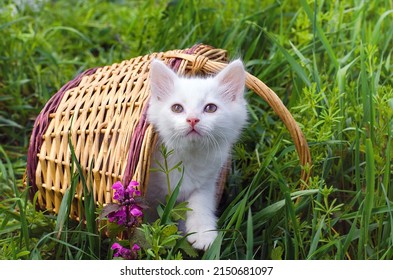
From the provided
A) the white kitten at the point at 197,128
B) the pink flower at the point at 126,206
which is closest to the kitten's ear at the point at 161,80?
the white kitten at the point at 197,128

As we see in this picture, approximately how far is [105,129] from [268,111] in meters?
1.19

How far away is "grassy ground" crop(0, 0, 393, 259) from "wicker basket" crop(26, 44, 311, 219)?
0.46 feet

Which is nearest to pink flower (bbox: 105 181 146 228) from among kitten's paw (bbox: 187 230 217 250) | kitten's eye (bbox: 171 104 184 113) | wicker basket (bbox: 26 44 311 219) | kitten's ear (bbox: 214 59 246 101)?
wicker basket (bbox: 26 44 311 219)

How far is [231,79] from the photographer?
2.81m

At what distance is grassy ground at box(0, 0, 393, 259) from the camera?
269cm

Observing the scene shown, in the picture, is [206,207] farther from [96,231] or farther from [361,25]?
[361,25]

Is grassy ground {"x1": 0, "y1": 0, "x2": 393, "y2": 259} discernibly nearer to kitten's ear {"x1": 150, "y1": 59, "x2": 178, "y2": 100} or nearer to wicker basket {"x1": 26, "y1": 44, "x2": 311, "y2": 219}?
Answer: wicker basket {"x1": 26, "y1": 44, "x2": 311, "y2": 219}

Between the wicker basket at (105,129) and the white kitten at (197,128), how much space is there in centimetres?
8

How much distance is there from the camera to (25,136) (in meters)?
3.90

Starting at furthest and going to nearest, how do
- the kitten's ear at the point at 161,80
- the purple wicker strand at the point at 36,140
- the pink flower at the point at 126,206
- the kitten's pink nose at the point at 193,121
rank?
the purple wicker strand at the point at 36,140, the kitten's ear at the point at 161,80, the kitten's pink nose at the point at 193,121, the pink flower at the point at 126,206

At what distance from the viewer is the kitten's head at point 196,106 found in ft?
8.75

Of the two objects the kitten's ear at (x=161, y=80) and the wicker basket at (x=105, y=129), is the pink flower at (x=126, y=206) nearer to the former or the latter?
the wicker basket at (x=105, y=129)

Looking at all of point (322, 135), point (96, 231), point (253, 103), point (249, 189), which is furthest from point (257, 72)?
point (96, 231)

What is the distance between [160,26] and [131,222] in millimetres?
1820
